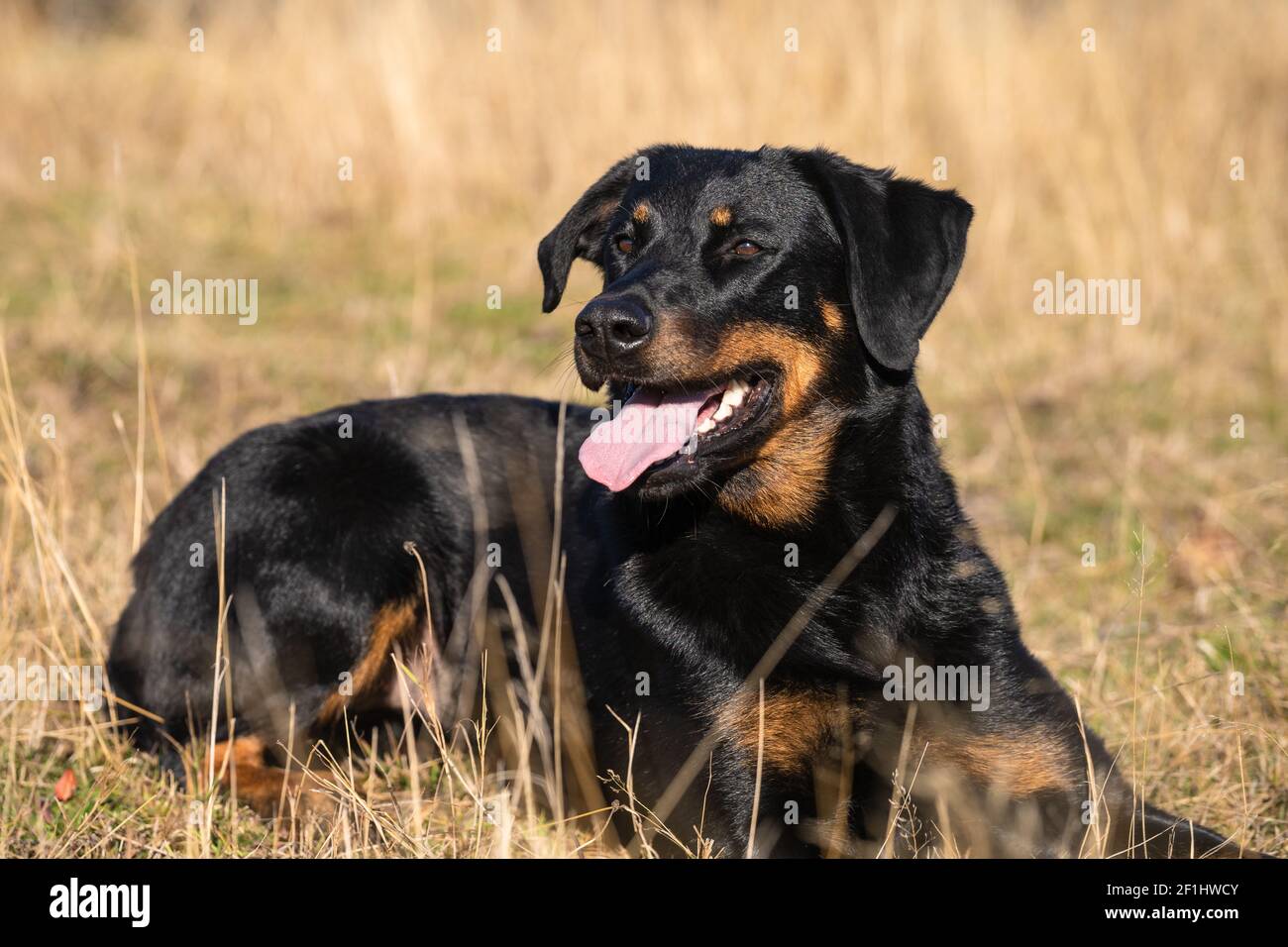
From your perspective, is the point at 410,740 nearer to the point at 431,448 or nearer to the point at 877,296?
A: the point at 431,448

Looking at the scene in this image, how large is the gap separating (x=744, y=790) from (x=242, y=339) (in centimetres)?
576

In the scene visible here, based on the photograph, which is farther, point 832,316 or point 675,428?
point 832,316

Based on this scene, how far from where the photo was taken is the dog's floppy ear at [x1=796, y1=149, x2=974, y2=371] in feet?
11.3

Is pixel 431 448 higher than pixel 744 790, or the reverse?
pixel 431 448

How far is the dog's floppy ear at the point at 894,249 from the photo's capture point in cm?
346

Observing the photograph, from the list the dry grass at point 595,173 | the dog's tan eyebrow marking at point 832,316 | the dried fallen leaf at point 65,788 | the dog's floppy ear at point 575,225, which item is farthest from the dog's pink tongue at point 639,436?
the dry grass at point 595,173

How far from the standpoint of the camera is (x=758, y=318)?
136 inches

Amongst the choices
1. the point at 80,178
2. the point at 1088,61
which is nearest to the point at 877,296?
the point at 1088,61

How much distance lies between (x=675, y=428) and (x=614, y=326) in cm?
33

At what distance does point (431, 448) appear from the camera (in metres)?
4.42

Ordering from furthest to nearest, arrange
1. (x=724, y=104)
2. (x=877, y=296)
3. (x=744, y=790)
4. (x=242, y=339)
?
(x=724, y=104), (x=242, y=339), (x=877, y=296), (x=744, y=790)

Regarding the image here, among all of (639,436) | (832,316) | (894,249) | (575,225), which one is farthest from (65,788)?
(894,249)
